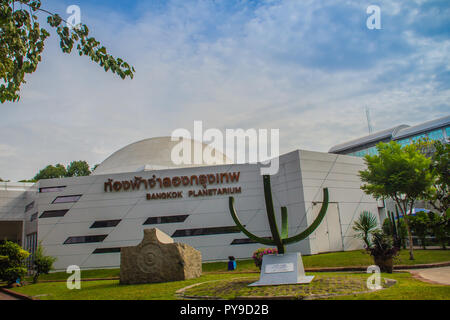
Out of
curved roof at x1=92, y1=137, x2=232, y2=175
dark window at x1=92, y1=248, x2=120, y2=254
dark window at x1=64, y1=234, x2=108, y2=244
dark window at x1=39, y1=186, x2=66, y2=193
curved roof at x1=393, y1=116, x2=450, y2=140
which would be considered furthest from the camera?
curved roof at x1=393, y1=116, x2=450, y2=140

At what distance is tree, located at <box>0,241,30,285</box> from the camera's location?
55.9 ft

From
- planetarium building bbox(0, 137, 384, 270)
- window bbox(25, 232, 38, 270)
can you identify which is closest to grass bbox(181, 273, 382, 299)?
planetarium building bbox(0, 137, 384, 270)

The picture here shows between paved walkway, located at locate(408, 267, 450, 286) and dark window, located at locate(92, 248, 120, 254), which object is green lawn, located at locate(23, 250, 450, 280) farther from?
paved walkway, located at locate(408, 267, 450, 286)

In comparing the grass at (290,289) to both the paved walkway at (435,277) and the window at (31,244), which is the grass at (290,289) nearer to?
the paved walkway at (435,277)

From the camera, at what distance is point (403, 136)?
56.4 m

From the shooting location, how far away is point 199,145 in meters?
A: 34.9

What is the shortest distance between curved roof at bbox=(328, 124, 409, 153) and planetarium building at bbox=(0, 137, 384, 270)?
38895 millimetres

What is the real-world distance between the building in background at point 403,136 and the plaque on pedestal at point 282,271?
38.1 meters

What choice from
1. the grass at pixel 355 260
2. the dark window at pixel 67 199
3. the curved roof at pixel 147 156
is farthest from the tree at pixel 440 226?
the curved roof at pixel 147 156

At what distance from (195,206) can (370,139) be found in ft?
162

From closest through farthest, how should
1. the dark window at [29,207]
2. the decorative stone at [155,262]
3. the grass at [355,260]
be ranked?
the decorative stone at [155,262] → the grass at [355,260] → the dark window at [29,207]

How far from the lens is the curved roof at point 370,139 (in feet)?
196

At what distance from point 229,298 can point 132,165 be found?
2504 centimetres
